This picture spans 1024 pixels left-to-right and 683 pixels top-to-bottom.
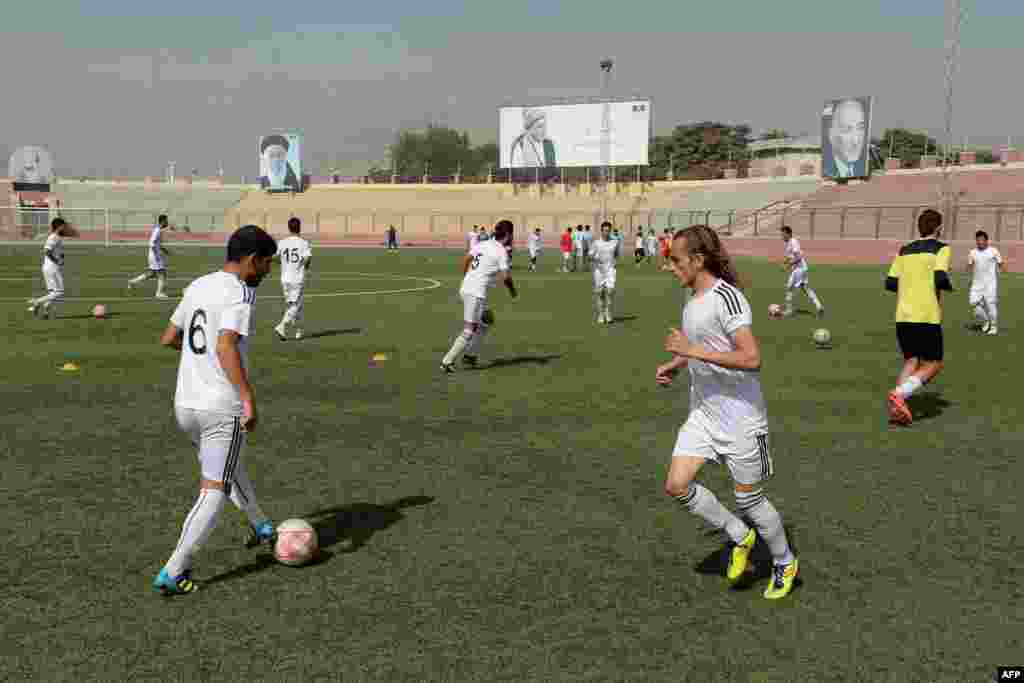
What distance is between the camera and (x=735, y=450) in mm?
4852

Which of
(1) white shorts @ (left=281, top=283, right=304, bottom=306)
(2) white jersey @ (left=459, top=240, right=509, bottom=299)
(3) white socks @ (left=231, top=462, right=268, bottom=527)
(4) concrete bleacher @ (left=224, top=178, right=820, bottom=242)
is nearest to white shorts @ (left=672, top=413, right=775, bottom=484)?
(3) white socks @ (left=231, top=462, right=268, bottom=527)

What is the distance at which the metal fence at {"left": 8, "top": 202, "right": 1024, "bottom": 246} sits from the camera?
4939 cm

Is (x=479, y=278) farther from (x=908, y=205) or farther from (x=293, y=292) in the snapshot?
(x=908, y=205)

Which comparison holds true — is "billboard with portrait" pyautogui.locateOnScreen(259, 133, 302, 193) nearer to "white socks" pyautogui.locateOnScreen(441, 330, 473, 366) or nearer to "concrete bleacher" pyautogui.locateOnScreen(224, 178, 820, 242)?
"concrete bleacher" pyautogui.locateOnScreen(224, 178, 820, 242)

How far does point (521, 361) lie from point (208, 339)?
31.3 feet

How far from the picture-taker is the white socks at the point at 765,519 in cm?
489

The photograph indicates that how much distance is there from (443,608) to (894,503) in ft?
12.7

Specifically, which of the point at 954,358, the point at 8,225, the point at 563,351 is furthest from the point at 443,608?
the point at 8,225

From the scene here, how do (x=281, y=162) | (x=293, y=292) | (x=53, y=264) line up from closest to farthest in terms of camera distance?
1. (x=293, y=292)
2. (x=53, y=264)
3. (x=281, y=162)

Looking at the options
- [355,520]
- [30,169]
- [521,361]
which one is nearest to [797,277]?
[521,361]

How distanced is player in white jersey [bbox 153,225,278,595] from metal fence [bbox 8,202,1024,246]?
43872 millimetres

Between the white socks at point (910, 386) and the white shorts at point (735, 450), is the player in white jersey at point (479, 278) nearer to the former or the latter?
the white socks at point (910, 386)

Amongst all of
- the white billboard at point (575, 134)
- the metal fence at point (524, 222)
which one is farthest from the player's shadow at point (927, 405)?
the white billboard at point (575, 134)

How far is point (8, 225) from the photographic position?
230 ft
